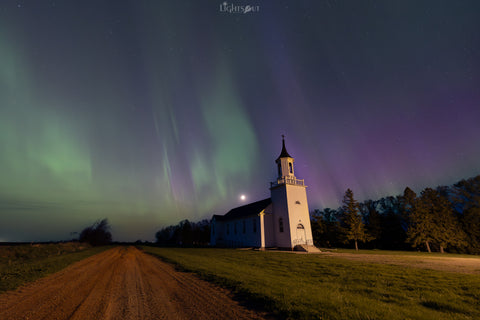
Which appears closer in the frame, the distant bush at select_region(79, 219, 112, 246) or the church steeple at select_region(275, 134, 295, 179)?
the church steeple at select_region(275, 134, 295, 179)

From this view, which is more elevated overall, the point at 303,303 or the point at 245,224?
the point at 245,224

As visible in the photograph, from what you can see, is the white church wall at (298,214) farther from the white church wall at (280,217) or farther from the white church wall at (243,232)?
the white church wall at (243,232)

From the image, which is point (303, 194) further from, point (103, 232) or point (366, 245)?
point (103, 232)

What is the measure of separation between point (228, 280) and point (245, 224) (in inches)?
1309

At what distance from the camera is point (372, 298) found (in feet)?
22.4

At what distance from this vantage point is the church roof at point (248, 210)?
39.6m

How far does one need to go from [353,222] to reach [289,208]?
53.0 ft

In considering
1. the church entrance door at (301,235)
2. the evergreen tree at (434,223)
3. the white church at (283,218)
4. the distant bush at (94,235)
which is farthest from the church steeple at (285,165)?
the distant bush at (94,235)

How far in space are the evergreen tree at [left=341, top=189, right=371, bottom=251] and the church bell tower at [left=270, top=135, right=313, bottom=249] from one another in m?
10.9

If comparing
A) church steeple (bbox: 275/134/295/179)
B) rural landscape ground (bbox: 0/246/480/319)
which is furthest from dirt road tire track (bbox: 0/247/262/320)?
church steeple (bbox: 275/134/295/179)

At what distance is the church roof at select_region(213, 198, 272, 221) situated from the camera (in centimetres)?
3962

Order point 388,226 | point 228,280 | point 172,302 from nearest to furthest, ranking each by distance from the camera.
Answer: point 172,302
point 228,280
point 388,226

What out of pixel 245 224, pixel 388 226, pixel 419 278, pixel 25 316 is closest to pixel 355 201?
pixel 388 226

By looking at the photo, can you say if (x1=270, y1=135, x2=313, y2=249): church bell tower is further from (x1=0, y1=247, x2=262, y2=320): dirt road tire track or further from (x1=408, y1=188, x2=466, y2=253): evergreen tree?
(x1=0, y1=247, x2=262, y2=320): dirt road tire track
